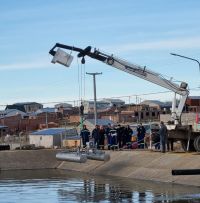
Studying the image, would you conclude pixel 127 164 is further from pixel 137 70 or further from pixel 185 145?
pixel 137 70

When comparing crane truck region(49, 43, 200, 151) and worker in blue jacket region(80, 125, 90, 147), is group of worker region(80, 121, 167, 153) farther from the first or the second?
crane truck region(49, 43, 200, 151)

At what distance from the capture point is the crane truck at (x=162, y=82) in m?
33.8

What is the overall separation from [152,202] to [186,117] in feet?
73.5

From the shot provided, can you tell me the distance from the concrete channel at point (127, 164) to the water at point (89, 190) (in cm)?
105

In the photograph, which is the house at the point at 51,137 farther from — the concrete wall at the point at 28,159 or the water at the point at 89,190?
the water at the point at 89,190

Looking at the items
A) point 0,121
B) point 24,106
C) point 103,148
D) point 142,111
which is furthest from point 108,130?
point 24,106

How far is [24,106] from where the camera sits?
14225cm

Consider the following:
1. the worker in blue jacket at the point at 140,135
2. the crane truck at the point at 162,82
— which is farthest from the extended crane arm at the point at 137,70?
the worker in blue jacket at the point at 140,135

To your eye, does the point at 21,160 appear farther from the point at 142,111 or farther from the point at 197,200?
the point at 142,111

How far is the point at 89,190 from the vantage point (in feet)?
84.1

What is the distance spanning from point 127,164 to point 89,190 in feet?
28.6

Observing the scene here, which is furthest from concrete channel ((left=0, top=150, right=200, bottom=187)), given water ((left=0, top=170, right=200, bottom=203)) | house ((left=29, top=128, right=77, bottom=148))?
house ((left=29, top=128, right=77, bottom=148))

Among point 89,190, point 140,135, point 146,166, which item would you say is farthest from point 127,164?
point 89,190

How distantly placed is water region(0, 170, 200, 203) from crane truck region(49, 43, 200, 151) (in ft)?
17.1
